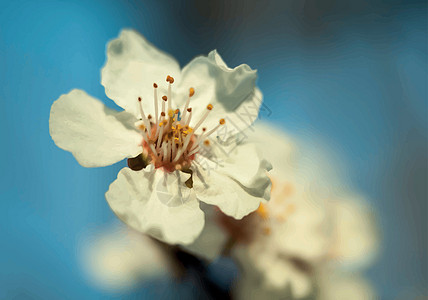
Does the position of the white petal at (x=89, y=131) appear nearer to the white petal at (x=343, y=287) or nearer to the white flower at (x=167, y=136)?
the white flower at (x=167, y=136)

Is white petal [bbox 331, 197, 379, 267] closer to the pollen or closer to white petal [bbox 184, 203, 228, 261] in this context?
white petal [bbox 184, 203, 228, 261]

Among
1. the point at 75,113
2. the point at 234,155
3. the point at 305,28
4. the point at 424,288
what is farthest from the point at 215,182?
the point at 305,28

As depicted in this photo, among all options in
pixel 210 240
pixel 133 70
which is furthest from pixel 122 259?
pixel 133 70

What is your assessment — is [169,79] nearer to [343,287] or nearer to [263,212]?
[263,212]

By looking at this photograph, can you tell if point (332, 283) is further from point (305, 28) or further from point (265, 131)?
point (305, 28)

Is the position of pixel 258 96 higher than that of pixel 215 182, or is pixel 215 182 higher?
pixel 258 96
